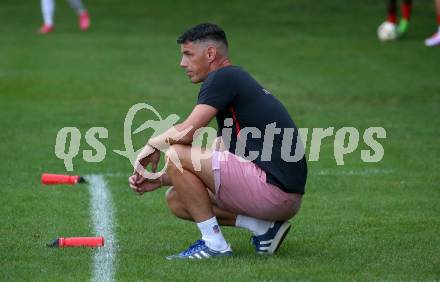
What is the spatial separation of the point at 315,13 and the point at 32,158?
51.7 ft

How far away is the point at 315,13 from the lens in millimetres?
26172

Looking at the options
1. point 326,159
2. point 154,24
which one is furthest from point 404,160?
point 154,24

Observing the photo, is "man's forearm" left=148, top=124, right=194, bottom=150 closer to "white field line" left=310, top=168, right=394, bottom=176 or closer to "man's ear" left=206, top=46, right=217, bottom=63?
"man's ear" left=206, top=46, right=217, bottom=63

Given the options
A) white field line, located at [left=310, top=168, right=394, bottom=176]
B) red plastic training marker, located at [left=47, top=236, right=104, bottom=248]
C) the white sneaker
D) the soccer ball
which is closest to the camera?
red plastic training marker, located at [left=47, top=236, right=104, bottom=248]

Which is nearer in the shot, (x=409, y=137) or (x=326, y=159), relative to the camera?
(x=326, y=159)

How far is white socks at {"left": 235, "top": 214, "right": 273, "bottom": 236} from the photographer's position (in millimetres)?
7434

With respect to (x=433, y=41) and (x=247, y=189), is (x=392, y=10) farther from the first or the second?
(x=247, y=189)

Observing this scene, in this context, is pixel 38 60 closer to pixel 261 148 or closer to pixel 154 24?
pixel 154 24

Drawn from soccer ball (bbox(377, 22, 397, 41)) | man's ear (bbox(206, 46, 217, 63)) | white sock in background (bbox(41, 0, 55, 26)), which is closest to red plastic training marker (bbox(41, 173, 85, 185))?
man's ear (bbox(206, 46, 217, 63))

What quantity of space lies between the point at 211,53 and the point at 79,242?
1589 millimetres

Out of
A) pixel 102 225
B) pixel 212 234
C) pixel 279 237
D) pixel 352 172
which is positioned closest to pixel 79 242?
pixel 102 225

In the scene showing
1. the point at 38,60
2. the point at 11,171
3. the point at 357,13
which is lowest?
the point at 357,13

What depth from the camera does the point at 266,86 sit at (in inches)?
656

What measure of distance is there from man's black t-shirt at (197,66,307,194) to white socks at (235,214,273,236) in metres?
0.34
